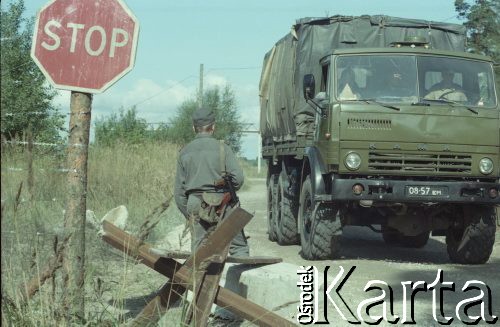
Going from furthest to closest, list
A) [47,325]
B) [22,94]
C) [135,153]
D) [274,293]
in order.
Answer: [135,153] → [22,94] → [274,293] → [47,325]

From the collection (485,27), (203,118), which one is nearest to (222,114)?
(485,27)

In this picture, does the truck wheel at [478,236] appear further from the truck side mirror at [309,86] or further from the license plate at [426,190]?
the truck side mirror at [309,86]

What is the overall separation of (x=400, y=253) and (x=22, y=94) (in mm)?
8472

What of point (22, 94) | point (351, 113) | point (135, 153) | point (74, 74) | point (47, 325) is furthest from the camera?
point (135, 153)

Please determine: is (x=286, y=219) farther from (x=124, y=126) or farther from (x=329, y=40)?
(x=124, y=126)

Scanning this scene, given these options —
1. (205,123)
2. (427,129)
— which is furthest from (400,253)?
(205,123)

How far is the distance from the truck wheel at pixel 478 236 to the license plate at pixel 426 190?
0.88 meters

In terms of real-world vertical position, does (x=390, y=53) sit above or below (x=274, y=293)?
above

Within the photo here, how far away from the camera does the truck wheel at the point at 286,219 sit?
1372cm

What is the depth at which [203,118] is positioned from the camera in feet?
29.0

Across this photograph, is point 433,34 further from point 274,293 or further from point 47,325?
point 47,325

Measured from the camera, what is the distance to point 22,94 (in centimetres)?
1797

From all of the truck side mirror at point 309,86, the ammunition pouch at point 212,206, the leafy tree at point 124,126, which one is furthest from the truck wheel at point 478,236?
the leafy tree at point 124,126

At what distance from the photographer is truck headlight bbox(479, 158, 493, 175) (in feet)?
37.4
